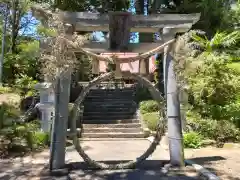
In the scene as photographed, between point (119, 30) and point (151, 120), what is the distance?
6080mm

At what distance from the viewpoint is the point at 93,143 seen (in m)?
10.1

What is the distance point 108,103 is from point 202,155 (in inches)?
281

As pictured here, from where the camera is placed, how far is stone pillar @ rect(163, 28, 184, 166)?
6258 millimetres

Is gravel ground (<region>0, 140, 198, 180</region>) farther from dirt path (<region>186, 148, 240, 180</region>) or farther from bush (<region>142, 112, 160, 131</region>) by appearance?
bush (<region>142, 112, 160, 131</region>)

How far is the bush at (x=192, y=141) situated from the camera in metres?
8.84

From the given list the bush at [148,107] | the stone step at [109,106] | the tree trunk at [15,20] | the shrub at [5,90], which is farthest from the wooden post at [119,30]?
the tree trunk at [15,20]

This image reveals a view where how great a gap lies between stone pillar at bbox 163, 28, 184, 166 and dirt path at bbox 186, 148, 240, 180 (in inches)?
27.2

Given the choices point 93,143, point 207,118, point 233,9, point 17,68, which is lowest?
point 93,143

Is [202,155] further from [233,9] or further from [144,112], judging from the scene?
[233,9]

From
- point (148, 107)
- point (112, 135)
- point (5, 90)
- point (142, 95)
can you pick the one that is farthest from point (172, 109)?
point (5, 90)

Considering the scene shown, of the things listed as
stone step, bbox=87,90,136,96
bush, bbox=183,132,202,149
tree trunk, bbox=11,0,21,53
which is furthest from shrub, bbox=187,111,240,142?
tree trunk, bbox=11,0,21,53

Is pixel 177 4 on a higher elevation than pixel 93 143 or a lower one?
higher

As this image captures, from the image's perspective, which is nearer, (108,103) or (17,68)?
(108,103)

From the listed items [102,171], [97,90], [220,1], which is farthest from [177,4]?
[102,171]
